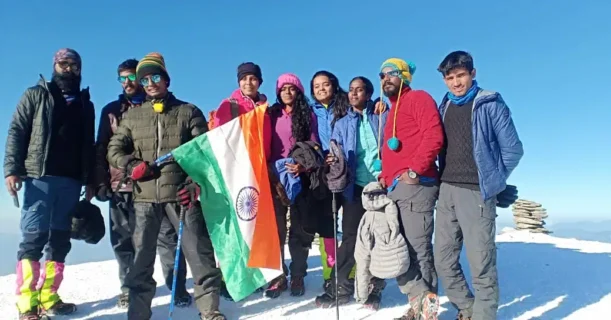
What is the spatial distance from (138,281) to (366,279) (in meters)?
2.38

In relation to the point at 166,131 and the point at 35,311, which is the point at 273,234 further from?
the point at 35,311

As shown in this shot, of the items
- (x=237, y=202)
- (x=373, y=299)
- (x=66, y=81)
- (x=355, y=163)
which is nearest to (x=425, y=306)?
(x=373, y=299)

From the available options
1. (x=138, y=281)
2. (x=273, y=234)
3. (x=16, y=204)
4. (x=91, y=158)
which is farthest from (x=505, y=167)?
(x=16, y=204)

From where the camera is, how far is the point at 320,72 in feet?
18.4

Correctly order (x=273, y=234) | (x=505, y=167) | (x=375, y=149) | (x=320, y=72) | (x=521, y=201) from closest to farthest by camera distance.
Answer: (x=505, y=167), (x=273, y=234), (x=375, y=149), (x=320, y=72), (x=521, y=201)

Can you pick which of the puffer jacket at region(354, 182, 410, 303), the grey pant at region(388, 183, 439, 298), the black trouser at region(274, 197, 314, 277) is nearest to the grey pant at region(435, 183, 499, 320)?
the grey pant at region(388, 183, 439, 298)

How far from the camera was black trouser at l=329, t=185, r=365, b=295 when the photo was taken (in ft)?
16.3

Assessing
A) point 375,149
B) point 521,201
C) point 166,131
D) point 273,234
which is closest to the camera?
point 166,131

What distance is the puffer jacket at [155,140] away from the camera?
421cm

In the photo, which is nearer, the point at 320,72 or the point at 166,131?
the point at 166,131

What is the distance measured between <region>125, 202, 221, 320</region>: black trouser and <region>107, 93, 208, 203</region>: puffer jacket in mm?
168

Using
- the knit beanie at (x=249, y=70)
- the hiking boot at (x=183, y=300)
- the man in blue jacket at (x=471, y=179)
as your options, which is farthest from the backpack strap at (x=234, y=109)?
the man in blue jacket at (x=471, y=179)

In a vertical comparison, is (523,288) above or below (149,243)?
below

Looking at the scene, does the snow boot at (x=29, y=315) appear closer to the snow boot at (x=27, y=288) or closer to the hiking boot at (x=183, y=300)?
the snow boot at (x=27, y=288)
